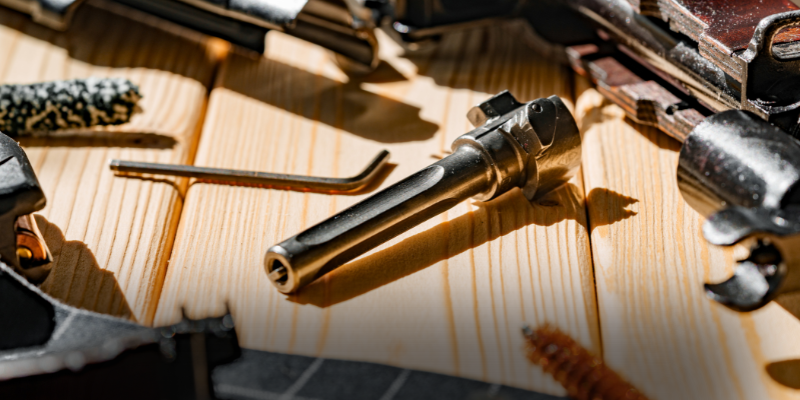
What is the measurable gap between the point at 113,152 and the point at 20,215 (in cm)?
38

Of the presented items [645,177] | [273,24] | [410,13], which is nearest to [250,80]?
[273,24]

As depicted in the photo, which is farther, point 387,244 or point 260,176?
point 260,176

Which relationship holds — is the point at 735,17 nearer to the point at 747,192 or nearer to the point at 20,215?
the point at 747,192

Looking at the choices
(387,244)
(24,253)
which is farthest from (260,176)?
(24,253)

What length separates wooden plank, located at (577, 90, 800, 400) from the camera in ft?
2.78

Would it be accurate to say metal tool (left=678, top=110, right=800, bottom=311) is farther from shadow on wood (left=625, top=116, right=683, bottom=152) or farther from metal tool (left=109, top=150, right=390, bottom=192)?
metal tool (left=109, top=150, right=390, bottom=192)

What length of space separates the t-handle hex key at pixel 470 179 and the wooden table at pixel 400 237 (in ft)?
0.14

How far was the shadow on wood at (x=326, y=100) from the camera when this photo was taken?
1.29 meters

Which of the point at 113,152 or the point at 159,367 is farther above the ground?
the point at 113,152

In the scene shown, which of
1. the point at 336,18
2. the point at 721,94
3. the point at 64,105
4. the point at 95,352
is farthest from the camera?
the point at 336,18

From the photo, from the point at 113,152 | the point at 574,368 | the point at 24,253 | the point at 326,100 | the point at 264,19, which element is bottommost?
the point at 574,368

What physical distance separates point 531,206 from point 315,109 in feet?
1.48

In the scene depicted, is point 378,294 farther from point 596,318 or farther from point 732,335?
point 732,335

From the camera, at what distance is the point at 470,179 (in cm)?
101
